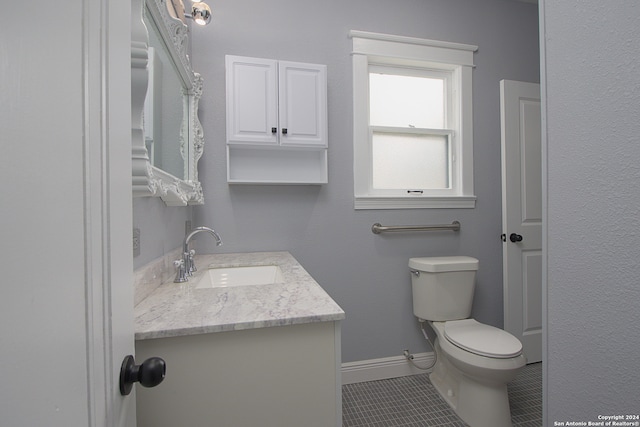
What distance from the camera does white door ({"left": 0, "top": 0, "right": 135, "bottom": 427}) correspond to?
0.78 feet

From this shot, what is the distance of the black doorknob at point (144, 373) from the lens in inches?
16.8

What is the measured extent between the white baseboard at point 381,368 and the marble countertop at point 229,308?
1.07 m

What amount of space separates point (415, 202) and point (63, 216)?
1.92 m

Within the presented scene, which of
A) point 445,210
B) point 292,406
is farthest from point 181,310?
point 445,210

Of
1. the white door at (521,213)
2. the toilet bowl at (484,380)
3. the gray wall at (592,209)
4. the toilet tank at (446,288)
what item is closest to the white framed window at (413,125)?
the white door at (521,213)

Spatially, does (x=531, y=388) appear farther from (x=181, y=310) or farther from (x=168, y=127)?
(x=168, y=127)

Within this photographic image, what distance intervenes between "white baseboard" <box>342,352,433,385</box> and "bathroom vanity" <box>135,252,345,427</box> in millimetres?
1149

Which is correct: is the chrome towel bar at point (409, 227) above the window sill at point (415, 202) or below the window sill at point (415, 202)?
below

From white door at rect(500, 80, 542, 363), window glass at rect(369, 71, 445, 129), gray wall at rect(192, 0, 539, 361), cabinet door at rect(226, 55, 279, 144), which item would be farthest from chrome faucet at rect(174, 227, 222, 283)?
white door at rect(500, 80, 542, 363)

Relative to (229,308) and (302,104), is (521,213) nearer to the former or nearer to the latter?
(302,104)

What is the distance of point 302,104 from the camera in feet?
5.31

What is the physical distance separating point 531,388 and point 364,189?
1.62 meters

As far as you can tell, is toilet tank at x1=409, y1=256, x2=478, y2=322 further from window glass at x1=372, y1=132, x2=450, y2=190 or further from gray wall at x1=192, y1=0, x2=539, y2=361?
window glass at x1=372, y1=132, x2=450, y2=190

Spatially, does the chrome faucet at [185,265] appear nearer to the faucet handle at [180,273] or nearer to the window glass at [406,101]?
the faucet handle at [180,273]
